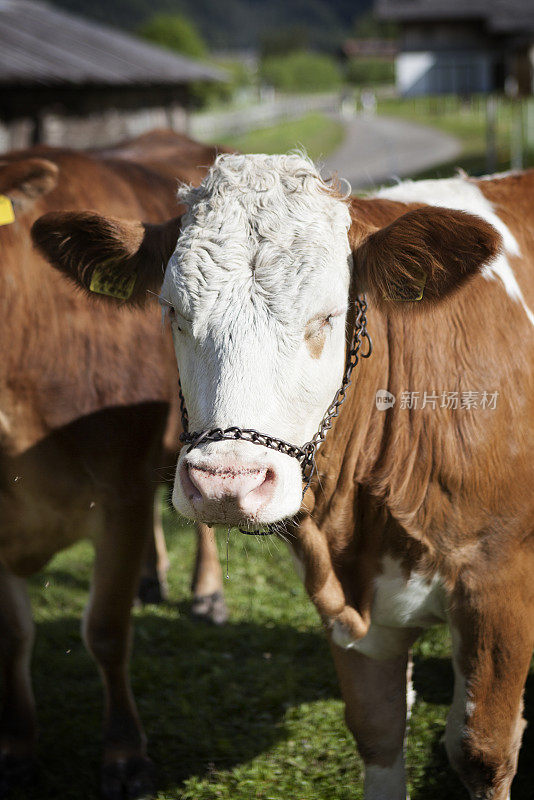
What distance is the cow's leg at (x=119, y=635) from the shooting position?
3.37 m

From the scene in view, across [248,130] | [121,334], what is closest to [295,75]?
[248,130]

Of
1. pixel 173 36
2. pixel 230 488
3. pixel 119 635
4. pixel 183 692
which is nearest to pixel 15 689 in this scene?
pixel 119 635

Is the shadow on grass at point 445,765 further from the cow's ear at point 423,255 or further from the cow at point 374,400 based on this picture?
the cow's ear at point 423,255

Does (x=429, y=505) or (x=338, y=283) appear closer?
(x=338, y=283)

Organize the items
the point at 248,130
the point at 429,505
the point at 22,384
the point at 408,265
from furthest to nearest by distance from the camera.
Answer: the point at 248,130 < the point at 22,384 < the point at 429,505 < the point at 408,265

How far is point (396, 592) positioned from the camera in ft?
8.72

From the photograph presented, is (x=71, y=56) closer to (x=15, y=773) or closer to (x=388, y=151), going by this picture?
(x=388, y=151)

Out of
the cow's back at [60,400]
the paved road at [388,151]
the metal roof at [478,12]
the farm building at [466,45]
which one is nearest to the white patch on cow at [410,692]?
the cow's back at [60,400]

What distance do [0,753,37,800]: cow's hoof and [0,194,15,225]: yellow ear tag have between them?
2.10 metres

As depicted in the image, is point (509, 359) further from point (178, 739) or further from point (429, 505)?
point (178, 739)

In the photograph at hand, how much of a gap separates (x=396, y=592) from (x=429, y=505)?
0.31 metres

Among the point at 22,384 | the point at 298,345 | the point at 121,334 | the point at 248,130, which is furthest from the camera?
the point at 248,130

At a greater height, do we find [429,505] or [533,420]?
[533,420]

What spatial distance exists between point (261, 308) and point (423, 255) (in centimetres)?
50
